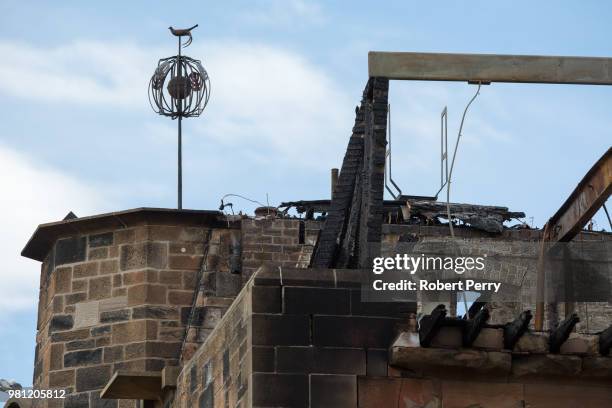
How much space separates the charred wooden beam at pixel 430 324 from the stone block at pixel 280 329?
2.70 feet

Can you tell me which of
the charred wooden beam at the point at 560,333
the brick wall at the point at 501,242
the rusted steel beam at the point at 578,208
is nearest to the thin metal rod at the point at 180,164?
Result: the brick wall at the point at 501,242

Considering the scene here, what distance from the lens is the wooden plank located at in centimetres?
1589

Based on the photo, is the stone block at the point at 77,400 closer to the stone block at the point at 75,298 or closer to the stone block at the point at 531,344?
the stone block at the point at 75,298

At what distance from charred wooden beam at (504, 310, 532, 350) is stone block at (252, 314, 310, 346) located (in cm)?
144

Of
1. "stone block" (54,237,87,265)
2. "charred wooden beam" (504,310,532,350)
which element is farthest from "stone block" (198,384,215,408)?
"stone block" (54,237,87,265)

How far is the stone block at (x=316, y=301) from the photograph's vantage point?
12312 mm

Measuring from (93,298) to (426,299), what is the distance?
711cm

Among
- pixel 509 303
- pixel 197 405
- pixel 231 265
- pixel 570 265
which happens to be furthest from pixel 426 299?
pixel 509 303

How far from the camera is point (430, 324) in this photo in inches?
476

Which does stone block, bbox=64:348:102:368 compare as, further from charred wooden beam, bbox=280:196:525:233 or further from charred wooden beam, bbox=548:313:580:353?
charred wooden beam, bbox=548:313:580:353

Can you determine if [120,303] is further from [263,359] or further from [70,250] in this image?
[263,359]

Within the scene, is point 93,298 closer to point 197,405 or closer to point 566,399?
point 197,405

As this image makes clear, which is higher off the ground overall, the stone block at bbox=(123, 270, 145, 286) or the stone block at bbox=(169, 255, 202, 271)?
the stone block at bbox=(169, 255, 202, 271)

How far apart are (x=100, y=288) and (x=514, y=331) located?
9.89 m
